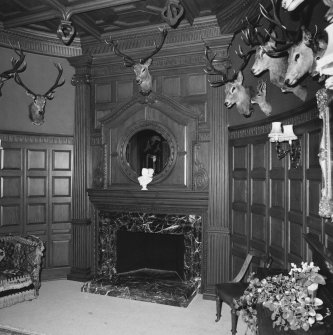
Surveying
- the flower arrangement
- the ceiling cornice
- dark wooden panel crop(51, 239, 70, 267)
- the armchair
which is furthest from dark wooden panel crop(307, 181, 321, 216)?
dark wooden panel crop(51, 239, 70, 267)

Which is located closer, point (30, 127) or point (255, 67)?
point (255, 67)

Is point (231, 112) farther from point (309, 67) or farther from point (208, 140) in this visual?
point (309, 67)

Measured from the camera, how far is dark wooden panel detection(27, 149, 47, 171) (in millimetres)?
6727

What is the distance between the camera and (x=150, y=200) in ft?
20.7

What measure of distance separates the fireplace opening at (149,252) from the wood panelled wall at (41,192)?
119cm

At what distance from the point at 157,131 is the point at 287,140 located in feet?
8.98

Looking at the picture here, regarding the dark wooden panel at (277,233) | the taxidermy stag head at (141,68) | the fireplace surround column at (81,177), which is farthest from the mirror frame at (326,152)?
the fireplace surround column at (81,177)

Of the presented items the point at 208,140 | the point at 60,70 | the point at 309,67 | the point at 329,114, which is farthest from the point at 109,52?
the point at 329,114

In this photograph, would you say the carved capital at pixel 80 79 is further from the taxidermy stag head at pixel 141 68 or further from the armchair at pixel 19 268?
the armchair at pixel 19 268

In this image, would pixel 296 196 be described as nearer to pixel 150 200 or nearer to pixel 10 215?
pixel 150 200

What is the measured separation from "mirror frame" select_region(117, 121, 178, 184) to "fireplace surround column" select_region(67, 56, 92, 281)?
796 millimetres

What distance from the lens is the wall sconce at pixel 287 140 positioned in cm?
412

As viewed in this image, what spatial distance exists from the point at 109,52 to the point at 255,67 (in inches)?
133

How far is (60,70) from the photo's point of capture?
6.52 metres
